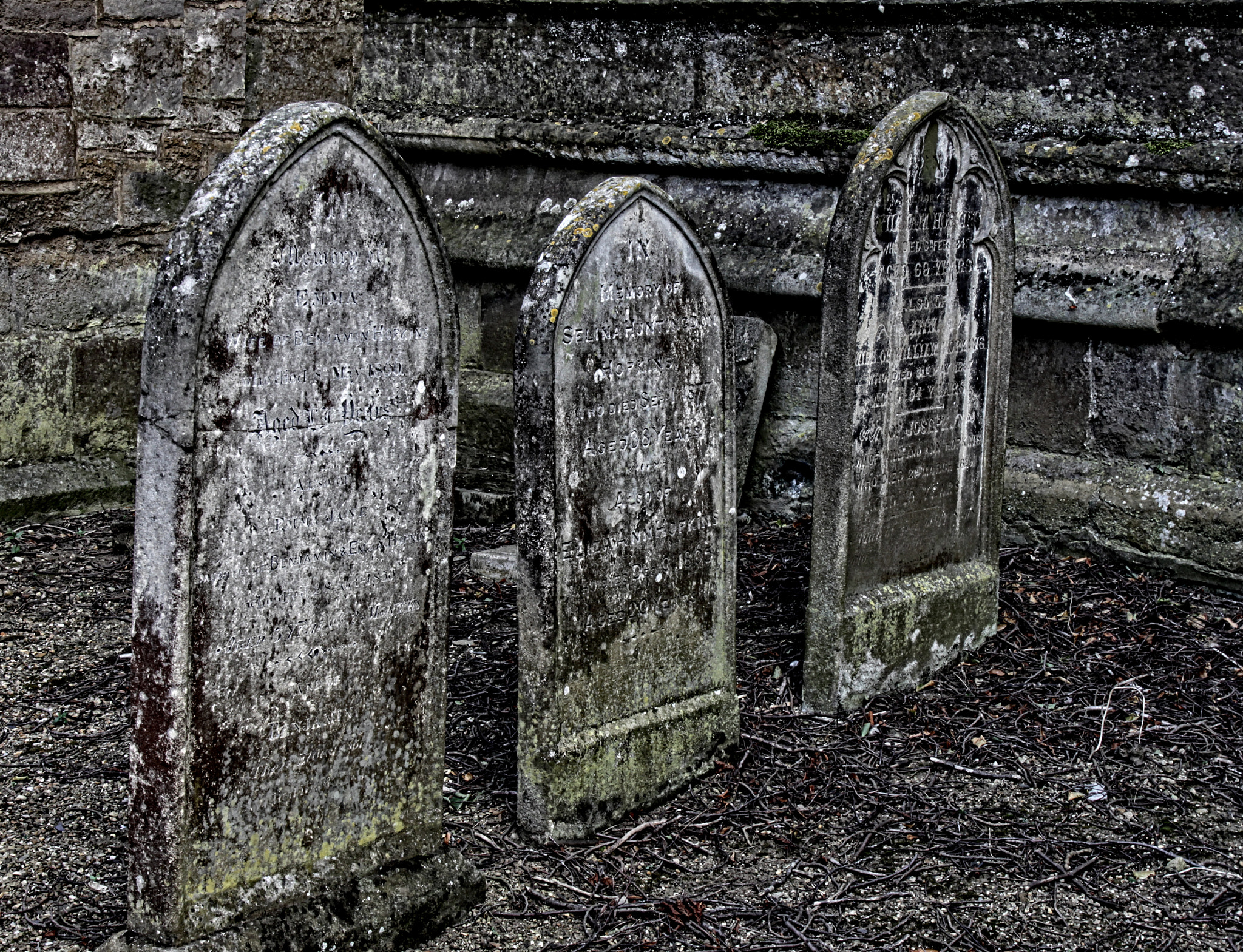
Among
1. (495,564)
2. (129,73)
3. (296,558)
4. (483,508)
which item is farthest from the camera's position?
(483,508)

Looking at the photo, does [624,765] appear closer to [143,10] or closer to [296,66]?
[143,10]

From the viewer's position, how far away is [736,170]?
6980 millimetres

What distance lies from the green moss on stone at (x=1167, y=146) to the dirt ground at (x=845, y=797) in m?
1.75

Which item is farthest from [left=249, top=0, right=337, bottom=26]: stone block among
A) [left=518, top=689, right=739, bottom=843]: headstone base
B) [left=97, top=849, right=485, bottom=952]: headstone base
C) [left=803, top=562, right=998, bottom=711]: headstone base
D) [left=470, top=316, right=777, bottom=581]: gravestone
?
[left=97, top=849, right=485, bottom=952]: headstone base

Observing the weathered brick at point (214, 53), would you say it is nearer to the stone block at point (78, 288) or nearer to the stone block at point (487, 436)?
the stone block at point (78, 288)

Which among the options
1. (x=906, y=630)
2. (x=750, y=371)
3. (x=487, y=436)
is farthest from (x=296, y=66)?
(x=906, y=630)

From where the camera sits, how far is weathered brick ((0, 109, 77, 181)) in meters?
6.47

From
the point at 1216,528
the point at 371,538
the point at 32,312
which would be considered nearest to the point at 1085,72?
the point at 1216,528

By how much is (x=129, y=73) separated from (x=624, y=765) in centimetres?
445

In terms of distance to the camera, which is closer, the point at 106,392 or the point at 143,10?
the point at 143,10

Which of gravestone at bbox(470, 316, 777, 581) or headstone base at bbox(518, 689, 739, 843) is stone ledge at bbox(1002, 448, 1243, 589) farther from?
headstone base at bbox(518, 689, 739, 843)

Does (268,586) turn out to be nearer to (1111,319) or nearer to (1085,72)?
(1111,319)

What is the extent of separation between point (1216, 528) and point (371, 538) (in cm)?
382

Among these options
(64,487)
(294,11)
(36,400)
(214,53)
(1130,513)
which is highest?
(294,11)
